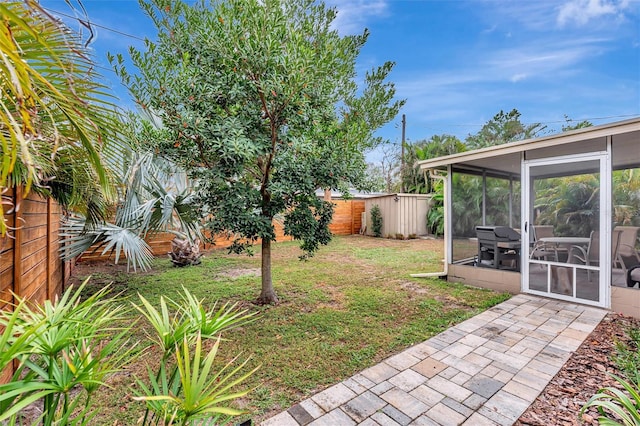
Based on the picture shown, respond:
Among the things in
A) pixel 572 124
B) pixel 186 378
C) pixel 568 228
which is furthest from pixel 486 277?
pixel 572 124

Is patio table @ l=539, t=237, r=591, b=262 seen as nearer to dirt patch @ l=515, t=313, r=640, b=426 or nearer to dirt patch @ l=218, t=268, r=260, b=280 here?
dirt patch @ l=515, t=313, r=640, b=426

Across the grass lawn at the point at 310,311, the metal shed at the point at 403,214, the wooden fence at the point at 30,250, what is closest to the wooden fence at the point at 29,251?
the wooden fence at the point at 30,250

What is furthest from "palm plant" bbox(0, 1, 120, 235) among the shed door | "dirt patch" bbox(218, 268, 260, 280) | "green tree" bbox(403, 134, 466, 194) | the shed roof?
"green tree" bbox(403, 134, 466, 194)

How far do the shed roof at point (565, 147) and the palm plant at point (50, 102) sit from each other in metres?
5.35

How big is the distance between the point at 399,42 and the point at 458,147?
5.41 metres

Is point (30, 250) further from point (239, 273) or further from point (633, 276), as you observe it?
point (633, 276)

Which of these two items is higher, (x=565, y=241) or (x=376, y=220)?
(x=376, y=220)

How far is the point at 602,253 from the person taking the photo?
4.19 m

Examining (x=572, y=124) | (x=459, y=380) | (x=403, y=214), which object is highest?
(x=572, y=124)

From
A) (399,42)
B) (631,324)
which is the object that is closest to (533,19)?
(399,42)

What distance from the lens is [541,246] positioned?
16.1ft

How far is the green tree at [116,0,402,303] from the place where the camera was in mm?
3193

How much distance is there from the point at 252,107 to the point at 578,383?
14.0 feet

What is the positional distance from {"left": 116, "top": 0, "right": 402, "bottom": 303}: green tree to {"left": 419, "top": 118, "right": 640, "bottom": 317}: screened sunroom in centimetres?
306
